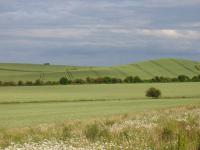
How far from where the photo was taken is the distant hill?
343ft

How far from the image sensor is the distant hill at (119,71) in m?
105

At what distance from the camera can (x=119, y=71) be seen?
11306 cm

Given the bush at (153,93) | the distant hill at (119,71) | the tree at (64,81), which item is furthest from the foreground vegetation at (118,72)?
the bush at (153,93)

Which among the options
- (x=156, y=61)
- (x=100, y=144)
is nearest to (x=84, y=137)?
(x=100, y=144)

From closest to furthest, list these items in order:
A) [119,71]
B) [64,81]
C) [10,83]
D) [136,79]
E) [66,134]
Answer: [66,134], [10,83], [64,81], [136,79], [119,71]

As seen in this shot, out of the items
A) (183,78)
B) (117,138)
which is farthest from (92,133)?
(183,78)

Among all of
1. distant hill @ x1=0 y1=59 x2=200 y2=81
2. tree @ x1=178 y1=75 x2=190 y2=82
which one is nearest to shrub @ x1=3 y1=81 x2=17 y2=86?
distant hill @ x1=0 y1=59 x2=200 y2=81

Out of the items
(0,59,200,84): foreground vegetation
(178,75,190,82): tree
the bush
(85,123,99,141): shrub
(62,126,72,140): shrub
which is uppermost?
(0,59,200,84): foreground vegetation

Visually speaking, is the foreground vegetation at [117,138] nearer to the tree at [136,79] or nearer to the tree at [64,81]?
the tree at [64,81]

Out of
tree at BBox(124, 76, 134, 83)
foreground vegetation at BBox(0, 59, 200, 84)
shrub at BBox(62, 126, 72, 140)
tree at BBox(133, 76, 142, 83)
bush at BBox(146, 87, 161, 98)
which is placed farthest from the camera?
foreground vegetation at BBox(0, 59, 200, 84)

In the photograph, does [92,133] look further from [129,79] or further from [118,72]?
[118,72]

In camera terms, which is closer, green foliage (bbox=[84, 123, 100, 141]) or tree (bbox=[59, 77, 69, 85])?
green foliage (bbox=[84, 123, 100, 141])

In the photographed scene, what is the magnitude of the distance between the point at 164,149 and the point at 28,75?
95459 millimetres

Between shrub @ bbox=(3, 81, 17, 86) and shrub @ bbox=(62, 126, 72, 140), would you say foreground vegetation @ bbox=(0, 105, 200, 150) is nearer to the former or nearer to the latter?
shrub @ bbox=(62, 126, 72, 140)
